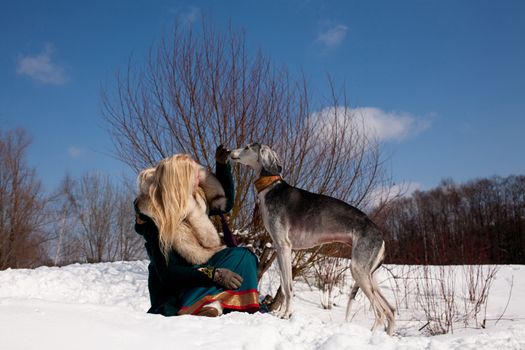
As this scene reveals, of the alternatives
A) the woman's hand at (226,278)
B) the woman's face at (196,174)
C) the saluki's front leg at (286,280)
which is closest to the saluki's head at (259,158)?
the woman's face at (196,174)

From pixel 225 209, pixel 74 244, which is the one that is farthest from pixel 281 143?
pixel 74 244

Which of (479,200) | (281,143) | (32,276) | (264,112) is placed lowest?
(32,276)

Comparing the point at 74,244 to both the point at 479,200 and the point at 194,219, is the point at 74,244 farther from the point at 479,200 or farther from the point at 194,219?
the point at 479,200

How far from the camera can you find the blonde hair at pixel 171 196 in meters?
3.38

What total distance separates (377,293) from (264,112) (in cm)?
353

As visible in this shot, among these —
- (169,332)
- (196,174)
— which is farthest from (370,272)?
(169,332)

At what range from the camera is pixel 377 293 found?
3334mm

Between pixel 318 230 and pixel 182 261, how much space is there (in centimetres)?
114

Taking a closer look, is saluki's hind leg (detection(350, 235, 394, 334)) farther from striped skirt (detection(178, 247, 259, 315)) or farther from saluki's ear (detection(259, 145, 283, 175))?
saluki's ear (detection(259, 145, 283, 175))

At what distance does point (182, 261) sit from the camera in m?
3.49

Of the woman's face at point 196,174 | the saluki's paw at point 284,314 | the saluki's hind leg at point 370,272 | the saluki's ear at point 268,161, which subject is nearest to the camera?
the saluki's paw at point 284,314

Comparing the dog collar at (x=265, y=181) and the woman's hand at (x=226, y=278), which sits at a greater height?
the dog collar at (x=265, y=181)

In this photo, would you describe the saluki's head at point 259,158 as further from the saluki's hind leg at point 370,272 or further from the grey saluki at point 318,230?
the saluki's hind leg at point 370,272

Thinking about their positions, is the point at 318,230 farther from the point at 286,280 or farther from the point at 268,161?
the point at 268,161
